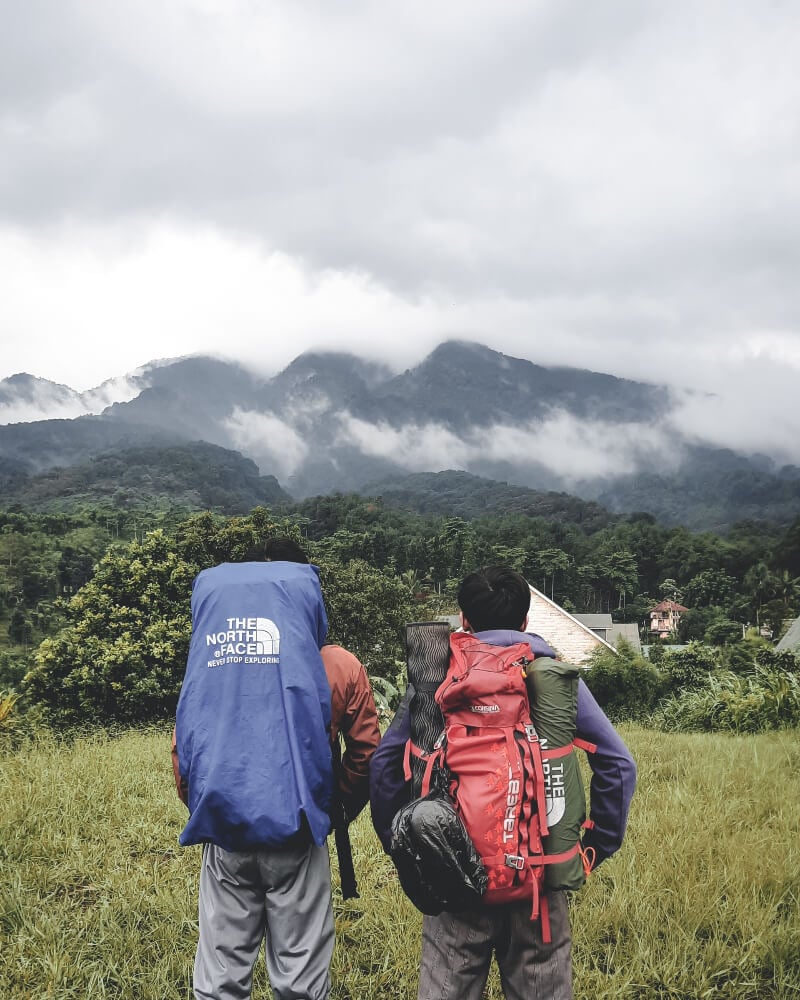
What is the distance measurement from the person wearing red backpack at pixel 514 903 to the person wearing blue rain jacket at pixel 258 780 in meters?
0.22

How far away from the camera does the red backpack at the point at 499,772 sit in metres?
1.73

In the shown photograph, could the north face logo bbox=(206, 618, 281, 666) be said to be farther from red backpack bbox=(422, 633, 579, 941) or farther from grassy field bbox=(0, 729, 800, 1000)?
grassy field bbox=(0, 729, 800, 1000)

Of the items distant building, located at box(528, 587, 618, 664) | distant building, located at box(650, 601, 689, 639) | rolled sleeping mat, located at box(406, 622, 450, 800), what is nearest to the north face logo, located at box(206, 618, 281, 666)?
rolled sleeping mat, located at box(406, 622, 450, 800)

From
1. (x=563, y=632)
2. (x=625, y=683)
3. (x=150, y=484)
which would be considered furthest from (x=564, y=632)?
(x=150, y=484)

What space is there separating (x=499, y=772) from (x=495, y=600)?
468mm

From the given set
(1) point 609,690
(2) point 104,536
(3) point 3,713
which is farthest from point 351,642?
(2) point 104,536

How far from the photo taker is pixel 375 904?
10.7 ft

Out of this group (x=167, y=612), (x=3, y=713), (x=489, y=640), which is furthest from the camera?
(x=167, y=612)

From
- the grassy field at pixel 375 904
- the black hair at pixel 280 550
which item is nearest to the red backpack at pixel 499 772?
the black hair at pixel 280 550

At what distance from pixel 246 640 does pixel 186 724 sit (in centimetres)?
31

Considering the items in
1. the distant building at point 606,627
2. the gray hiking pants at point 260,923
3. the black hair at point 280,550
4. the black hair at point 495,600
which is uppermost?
the black hair at point 280,550

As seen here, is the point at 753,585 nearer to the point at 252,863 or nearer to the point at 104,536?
the point at 104,536

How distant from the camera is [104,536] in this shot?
57.9m

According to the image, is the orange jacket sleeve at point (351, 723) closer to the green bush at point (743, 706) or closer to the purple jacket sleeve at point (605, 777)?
the purple jacket sleeve at point (605, 777)
